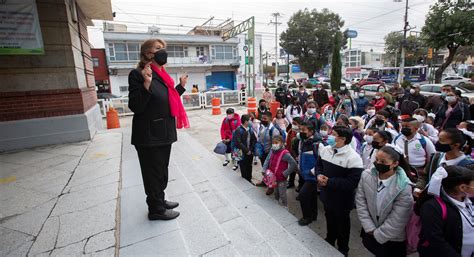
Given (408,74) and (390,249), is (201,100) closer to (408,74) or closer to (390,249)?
(390,249)

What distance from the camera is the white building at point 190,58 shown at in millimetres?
29969

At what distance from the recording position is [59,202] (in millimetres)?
3207

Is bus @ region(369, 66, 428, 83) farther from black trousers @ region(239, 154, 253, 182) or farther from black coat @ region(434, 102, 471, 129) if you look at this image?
black trousers @ region(239, 154, 253, 182)

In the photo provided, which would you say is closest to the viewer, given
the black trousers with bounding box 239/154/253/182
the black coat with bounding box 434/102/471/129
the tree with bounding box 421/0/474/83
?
the black trousers with bounding box 239/154/253/182

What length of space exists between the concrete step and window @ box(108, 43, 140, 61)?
30.6 m

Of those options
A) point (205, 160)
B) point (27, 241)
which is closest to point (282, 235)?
point (27, 241)

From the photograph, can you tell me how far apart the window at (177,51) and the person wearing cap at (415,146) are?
33.2m

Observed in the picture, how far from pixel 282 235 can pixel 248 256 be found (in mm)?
529

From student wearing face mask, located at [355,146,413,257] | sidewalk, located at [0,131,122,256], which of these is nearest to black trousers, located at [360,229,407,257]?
student wearing face mask, located at [355,146,413,257]

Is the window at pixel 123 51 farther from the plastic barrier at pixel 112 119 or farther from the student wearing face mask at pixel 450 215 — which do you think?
the student wearing face mask at pixel 450 215

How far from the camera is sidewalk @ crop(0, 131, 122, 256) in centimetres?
238

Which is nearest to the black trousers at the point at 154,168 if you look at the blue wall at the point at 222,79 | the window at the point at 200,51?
the blue wall at the point at 222,79

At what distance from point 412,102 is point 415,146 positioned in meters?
4.55

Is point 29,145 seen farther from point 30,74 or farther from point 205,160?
point 205,160
